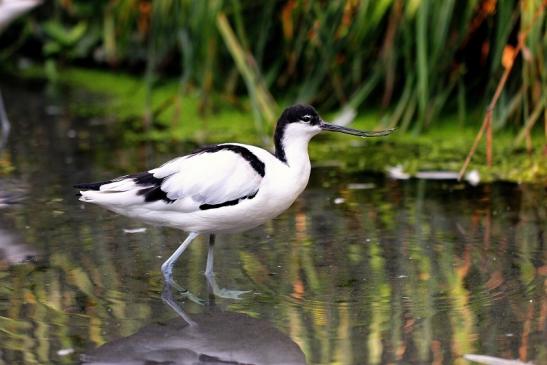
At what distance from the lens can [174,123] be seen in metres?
8.51

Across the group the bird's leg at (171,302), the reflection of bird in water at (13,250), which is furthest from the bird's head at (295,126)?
the reflection of bird in water at (13,250)


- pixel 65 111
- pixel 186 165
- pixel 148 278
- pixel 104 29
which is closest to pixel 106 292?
pixel 148 278

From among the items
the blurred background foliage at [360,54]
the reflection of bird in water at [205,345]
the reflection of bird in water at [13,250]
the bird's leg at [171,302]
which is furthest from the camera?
the blurred background foliage at [360,54]

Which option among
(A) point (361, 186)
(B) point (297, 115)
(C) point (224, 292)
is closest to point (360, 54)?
(A) point (361, 186)

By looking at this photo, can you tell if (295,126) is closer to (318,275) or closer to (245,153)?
(245,153)

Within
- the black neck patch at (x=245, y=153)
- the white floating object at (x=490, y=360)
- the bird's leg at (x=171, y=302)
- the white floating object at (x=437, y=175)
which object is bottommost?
the white floating object at (x=490, y=360)

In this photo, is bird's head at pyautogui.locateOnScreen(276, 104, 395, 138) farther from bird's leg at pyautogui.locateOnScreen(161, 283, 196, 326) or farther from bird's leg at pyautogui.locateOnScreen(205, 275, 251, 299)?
bird's leg at pyautogui.locateOnScreen(161, 283, 196, 326)

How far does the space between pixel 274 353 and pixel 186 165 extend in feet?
3.83

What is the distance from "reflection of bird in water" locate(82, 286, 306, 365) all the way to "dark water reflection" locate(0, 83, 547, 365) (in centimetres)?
1

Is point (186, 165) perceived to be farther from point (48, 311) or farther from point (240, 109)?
point (240, 109)

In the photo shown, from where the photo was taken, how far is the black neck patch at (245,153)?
497 centimetres

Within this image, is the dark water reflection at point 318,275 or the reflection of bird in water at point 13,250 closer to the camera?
the dark water reflection at point 318,275

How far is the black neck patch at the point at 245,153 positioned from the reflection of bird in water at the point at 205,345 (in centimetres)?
68

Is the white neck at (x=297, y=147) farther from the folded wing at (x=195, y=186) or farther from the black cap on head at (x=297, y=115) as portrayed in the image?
the folded wing at (x=195, y=186)
